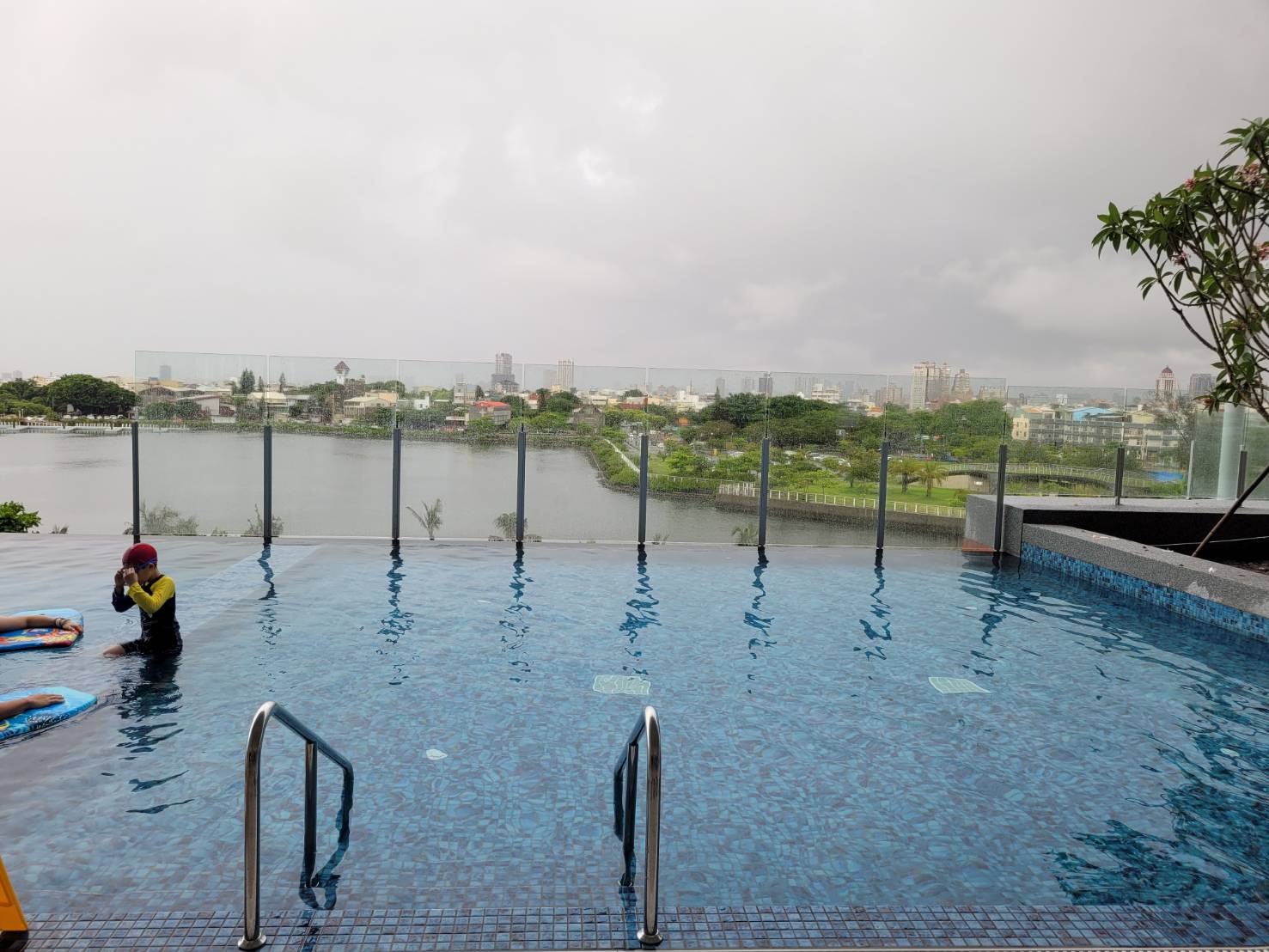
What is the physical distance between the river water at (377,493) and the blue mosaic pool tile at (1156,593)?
1.37 meters

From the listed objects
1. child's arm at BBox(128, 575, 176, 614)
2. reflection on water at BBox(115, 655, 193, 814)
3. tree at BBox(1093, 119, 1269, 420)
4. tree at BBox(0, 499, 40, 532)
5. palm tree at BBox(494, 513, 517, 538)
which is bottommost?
reflection on water at BBox(115, 655, 193, 814)

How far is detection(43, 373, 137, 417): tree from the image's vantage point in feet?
33.7

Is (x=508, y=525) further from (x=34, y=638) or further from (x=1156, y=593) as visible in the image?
(x=1156, y=593)

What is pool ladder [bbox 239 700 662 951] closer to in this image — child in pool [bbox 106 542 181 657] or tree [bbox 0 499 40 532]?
child in pool [bbox 106 542 181 657]

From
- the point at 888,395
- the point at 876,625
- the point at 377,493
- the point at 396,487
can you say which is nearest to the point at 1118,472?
the point at 888,395

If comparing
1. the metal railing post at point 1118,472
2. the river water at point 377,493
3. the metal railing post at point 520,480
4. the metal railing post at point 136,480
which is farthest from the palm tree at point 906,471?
the metal railing post at point 136,480

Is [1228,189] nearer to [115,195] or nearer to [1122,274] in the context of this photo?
[1122,274]

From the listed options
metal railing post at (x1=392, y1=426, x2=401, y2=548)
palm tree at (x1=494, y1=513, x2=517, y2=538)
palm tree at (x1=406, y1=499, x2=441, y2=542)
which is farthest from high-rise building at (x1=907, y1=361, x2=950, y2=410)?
metal railing post at (x1=392, y1=426, x2=401, y2=548)

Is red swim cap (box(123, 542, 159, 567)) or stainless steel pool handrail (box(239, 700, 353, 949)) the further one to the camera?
red swim cap (box(123, 542, 159, 567))

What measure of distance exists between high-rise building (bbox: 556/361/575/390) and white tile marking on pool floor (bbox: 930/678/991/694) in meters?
6.37

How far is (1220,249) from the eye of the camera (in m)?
8.02

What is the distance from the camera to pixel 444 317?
35406mm

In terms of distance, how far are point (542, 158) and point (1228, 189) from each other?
2491 centimetres

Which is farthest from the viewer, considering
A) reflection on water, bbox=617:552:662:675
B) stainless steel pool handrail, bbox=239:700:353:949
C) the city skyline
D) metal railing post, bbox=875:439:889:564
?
the city skyline
